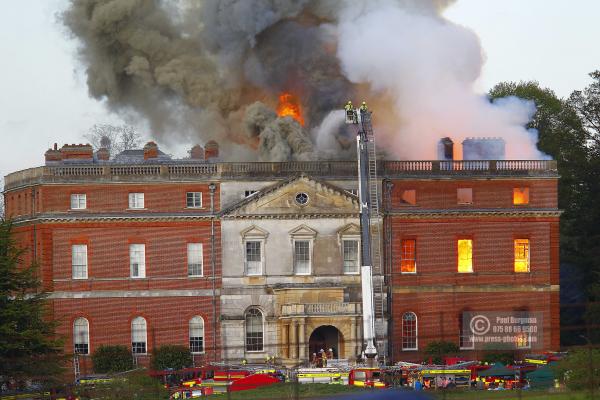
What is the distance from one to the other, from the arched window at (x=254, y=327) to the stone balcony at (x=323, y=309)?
1.61 m

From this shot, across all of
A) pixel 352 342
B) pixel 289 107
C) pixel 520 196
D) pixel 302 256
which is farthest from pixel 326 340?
pixel 289 107

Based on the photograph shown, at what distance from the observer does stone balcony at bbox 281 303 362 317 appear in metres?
76.2

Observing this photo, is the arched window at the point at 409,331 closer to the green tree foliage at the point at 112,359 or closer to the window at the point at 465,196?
the window at the point at 465,196

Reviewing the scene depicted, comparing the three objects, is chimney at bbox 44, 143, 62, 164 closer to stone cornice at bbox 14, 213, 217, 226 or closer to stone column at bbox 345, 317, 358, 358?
stone cornice at bbox 14, 213, 217, 226

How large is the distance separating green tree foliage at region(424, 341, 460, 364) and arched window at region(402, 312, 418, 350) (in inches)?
48.0

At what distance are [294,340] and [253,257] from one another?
15.0 ft

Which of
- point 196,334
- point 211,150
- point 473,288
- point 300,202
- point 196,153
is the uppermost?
point 211,150

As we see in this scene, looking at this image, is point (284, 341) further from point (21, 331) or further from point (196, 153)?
point (21, 331)

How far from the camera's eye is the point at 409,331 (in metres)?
78.6

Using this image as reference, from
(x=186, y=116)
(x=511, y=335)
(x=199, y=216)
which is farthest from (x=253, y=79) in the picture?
(x=511, y=335)

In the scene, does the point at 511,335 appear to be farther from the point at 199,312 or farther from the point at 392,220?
the point at 199,312

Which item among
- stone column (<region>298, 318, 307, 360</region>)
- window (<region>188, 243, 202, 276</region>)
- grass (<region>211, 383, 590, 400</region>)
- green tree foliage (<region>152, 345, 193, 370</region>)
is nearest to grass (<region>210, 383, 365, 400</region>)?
grass (<region>211, 383, 590, 400</region>)

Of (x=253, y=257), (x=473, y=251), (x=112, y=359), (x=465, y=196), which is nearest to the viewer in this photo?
(x=112, y=359)

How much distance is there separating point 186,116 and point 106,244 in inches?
682
